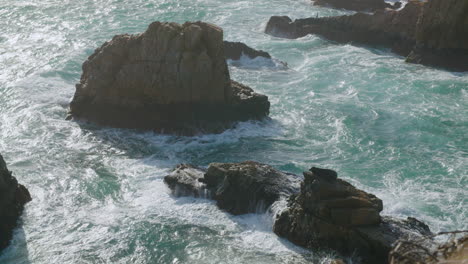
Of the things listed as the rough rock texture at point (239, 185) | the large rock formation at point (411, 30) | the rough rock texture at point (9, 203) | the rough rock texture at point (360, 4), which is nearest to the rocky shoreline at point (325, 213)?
the rough rock texture at point (239, 185)

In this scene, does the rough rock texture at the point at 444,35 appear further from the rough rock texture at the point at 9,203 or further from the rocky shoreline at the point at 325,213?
the rough rock texture at the point at 9,203

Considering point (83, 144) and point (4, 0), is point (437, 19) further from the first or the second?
point (4, 0)

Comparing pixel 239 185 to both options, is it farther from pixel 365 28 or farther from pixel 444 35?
pixel 365 28

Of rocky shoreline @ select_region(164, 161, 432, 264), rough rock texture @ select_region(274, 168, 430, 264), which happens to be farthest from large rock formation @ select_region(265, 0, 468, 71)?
rough rock texture @ select_region(274, 168, 430, 264)

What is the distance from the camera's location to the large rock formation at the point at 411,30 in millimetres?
30844

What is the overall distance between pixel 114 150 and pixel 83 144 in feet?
3.99

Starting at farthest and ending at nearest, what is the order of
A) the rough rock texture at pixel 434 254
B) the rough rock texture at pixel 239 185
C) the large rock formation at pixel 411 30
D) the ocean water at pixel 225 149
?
the large rock formation at pixel 411 30
the rough rock texture at pixel 239 185
the ocean water at pixel 225 149
the rough rock texture at pixel 434 254

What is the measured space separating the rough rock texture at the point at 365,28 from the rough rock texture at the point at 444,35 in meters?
1.90

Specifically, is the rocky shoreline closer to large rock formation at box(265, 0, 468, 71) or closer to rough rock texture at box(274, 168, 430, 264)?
rough rock texture at box(274, 168, 430, 264)

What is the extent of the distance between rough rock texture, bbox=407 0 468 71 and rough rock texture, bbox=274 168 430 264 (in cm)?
1797

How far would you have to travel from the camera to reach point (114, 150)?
21.2 metres

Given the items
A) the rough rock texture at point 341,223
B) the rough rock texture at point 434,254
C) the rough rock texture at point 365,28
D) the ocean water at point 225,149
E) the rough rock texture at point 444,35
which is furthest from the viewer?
the rough rock texture at point 365,28

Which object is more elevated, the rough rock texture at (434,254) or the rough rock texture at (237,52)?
the rough rock texture at (434,254)

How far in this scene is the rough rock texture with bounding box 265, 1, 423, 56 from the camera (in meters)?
34.9
